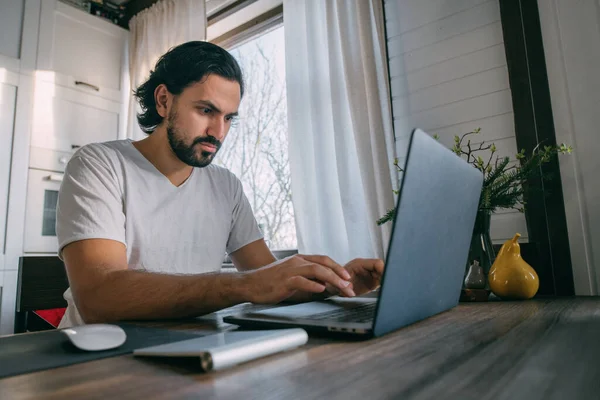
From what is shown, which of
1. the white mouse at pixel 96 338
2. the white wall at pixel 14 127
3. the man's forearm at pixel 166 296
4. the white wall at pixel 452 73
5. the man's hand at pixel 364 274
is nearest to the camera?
the white mouse at pixel 96 338

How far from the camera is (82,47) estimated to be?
118 inches

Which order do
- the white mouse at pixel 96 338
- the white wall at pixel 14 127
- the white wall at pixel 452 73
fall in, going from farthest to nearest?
1. the white wall at pixel 14 127
2. the white wall at pixel 452 73
3. the white mouse at pixel 96 338

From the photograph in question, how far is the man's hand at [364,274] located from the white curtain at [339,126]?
882 millimetres

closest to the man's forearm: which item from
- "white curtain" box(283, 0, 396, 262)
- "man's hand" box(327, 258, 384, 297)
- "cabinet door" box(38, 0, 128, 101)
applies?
"man's hand" box(327, 258, 384, 297)

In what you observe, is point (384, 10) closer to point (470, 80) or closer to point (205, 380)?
point (470, 80)

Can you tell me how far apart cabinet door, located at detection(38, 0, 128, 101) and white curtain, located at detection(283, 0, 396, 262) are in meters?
1.62

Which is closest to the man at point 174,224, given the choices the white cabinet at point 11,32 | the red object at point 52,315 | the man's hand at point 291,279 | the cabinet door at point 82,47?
the man's hand at point 291,279

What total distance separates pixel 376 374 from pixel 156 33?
10.8 feet

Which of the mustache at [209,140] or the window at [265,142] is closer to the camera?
the mustache at [209,140]

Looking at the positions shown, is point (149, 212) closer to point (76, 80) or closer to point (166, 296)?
point (166, 296)

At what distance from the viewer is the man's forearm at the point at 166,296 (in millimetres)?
733

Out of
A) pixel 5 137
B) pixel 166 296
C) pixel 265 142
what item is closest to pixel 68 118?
pixel 5 137

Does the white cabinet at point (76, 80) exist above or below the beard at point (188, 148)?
above

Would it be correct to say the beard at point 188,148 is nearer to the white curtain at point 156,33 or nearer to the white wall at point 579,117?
the white wall at point 579,117
